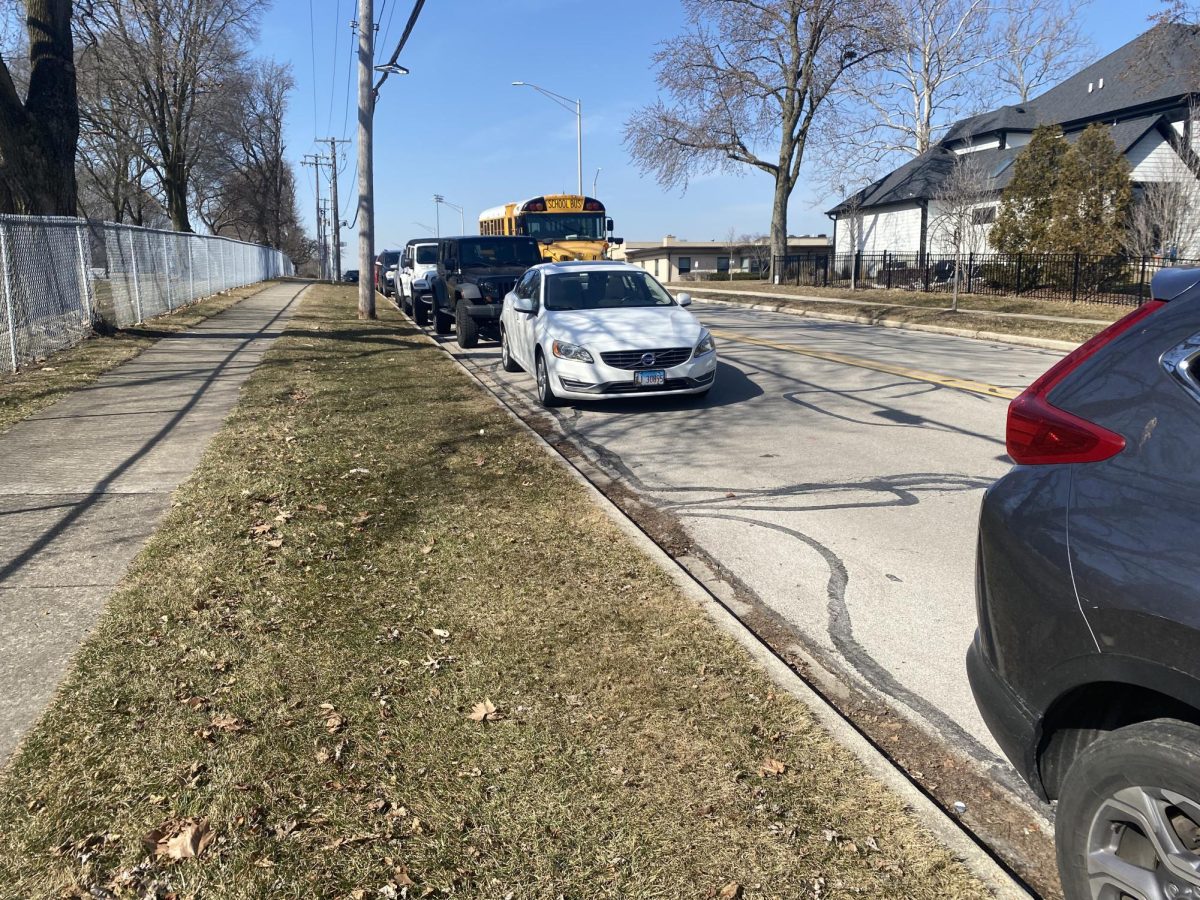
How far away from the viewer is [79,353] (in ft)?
48.0

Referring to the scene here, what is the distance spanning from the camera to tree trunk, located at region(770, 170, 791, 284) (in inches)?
1650

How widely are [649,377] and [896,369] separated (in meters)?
5.08

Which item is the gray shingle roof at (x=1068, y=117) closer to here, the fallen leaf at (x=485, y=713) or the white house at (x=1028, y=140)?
the white house at (x=1028, y=140)

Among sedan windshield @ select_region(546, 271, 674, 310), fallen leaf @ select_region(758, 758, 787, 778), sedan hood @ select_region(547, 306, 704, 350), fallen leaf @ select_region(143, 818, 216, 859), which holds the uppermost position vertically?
sedan windshield @ select_region(546, 271, 674, 310)

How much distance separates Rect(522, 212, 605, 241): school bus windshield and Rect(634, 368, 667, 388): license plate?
2021cm

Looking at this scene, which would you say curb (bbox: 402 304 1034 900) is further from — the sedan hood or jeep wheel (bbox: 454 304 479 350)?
jeep wheel (bbox: 454 304 479 350)

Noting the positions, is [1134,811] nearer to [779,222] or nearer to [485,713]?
[485,713]

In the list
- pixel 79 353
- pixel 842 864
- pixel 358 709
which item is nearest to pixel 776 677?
pixel 842 864

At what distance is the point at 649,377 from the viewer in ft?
34.3

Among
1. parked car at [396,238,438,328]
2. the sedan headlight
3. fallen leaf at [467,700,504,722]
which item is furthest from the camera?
parked car at [396,238,438,328]

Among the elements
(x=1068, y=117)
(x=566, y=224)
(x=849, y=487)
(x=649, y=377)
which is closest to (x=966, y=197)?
(x=566, y=224)

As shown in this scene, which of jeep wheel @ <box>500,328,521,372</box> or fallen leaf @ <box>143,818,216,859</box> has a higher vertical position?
jeep wheel @ <box>500,328,521,372</box>

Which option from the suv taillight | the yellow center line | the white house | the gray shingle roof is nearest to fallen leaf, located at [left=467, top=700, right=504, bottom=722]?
the suv taillight

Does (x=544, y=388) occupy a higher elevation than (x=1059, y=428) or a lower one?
lower
